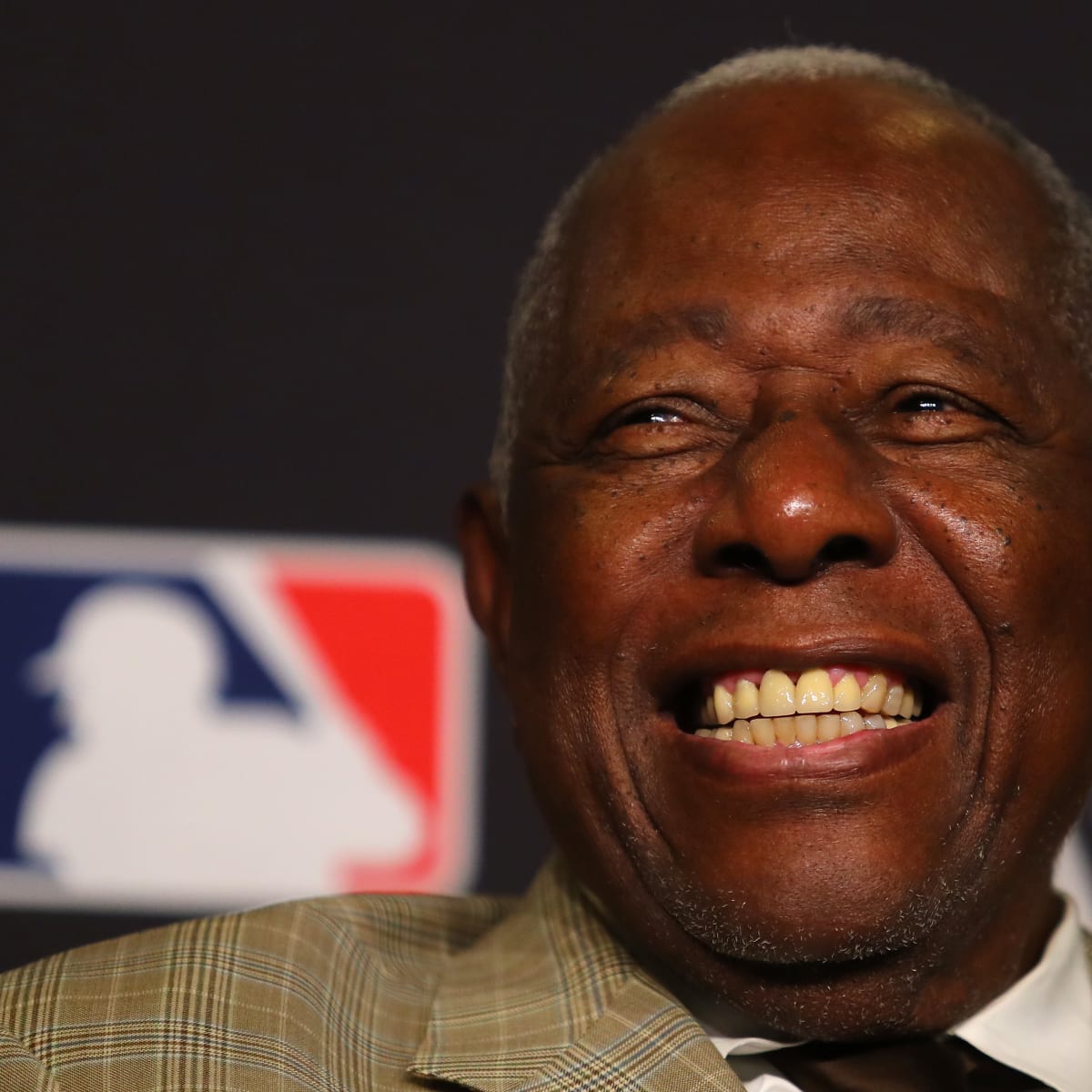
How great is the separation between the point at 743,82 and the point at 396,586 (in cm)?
76

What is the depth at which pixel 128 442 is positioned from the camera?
6.85 feet

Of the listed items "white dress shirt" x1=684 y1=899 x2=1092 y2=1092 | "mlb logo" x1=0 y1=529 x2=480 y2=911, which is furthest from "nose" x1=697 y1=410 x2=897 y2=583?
"mlb logo" x1=0 y1=529 x2=480 y2=911

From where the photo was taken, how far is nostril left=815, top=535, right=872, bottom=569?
1320 millimetres

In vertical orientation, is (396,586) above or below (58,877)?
above

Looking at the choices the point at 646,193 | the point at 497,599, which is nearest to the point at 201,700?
the point at 497,599

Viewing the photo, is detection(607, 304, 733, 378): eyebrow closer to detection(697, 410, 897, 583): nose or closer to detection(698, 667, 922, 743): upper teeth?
detection(697, 410, 897, 583): nose

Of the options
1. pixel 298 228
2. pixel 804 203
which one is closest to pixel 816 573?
pixel 804 203

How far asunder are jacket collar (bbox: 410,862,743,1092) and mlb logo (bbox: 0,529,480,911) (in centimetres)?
54

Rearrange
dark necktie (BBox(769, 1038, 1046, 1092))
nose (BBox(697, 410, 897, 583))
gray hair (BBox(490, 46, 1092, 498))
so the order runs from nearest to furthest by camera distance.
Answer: nose (BBox(697, 410, 897, 583)) → dark necktie (BBox(769, 1038, 1046, 1092)) → gray hair (BBox(490, 46, 1092, 498))

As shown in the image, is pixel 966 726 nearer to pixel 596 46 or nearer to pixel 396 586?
pixel 396 586

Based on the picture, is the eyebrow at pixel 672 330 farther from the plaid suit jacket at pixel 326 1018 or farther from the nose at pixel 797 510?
the plaid suit jacket at pixel 326 1018

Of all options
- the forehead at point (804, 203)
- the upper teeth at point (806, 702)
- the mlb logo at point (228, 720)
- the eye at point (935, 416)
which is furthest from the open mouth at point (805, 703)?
the mlb logo at point (228, 720)

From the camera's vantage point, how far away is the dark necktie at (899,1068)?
1.40m

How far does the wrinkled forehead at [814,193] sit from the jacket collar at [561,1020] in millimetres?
483
